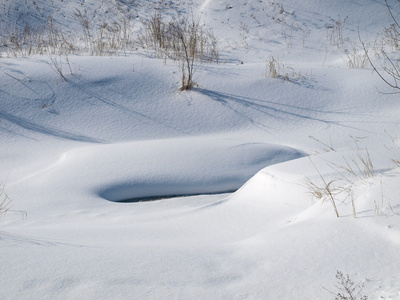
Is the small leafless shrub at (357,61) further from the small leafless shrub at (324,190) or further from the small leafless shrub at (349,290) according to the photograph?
the small leafless shrub at (349,290)

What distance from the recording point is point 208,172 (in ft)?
12.7

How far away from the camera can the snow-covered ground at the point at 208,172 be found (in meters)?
1.48

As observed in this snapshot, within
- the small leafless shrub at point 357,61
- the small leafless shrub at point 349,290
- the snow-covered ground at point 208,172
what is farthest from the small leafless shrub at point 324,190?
the small leafless shrub at point 357,61

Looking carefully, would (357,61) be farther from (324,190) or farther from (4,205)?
(4,205)

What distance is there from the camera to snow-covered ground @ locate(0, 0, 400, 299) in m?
1.48

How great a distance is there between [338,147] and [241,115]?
1209 mm

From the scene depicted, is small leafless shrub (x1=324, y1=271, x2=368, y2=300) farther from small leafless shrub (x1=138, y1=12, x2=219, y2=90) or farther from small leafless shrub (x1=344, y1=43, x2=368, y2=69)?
small leafless shrub (x1=344, y1=43, x2=368, y2=69)

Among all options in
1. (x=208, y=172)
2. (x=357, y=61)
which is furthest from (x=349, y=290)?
(x=357, y=61)

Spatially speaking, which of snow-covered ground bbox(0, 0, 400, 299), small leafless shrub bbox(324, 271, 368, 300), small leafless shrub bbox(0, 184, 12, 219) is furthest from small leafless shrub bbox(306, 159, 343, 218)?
small leafless shrub bbox(0, 184, 12, 219)

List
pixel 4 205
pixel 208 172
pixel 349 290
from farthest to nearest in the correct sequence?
pixel 208 172
pixel 4 205
pixel 349 290

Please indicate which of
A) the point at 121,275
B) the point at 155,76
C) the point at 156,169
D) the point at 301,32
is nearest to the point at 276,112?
the point at 155,76

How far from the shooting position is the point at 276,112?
5.26 m

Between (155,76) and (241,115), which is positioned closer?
(241,115)

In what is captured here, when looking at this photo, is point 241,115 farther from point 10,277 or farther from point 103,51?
point 10,277
